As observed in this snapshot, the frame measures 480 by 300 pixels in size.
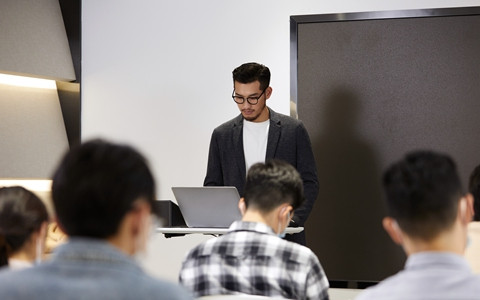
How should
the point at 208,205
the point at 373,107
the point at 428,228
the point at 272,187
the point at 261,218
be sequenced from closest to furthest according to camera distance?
1. the point at 428,228
2. the point at 261,218
3. the point at 272,187
4. the point at 208,205
5. the point at 373,107

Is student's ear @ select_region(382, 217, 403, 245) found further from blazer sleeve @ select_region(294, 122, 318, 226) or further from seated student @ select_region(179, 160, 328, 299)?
blazer sleeve @ select_region(294, 122, 318, 226)

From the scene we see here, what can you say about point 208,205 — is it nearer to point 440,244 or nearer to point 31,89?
point 440,244

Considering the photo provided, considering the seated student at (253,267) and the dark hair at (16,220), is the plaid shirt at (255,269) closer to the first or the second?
the seated student at (253,267)

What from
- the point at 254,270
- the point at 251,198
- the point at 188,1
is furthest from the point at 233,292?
the point at 188,1

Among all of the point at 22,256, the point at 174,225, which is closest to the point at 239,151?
the point at 174,225

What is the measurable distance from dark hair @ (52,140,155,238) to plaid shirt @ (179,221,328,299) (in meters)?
1.10

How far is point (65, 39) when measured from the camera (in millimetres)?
5891

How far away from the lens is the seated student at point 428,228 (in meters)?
1.54

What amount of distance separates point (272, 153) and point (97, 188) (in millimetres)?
3095

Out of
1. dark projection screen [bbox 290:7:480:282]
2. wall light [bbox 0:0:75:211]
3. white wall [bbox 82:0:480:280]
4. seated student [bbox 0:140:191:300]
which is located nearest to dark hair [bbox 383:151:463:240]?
seated student [bbox 0:140:191:300]

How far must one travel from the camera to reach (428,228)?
167 cm

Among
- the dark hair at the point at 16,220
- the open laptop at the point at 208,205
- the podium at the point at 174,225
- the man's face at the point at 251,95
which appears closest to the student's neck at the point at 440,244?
the dark hair at the point at 16,220

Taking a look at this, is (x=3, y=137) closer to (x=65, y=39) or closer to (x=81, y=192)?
(x=65, y=39)

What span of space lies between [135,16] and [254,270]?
3760 millimetres
